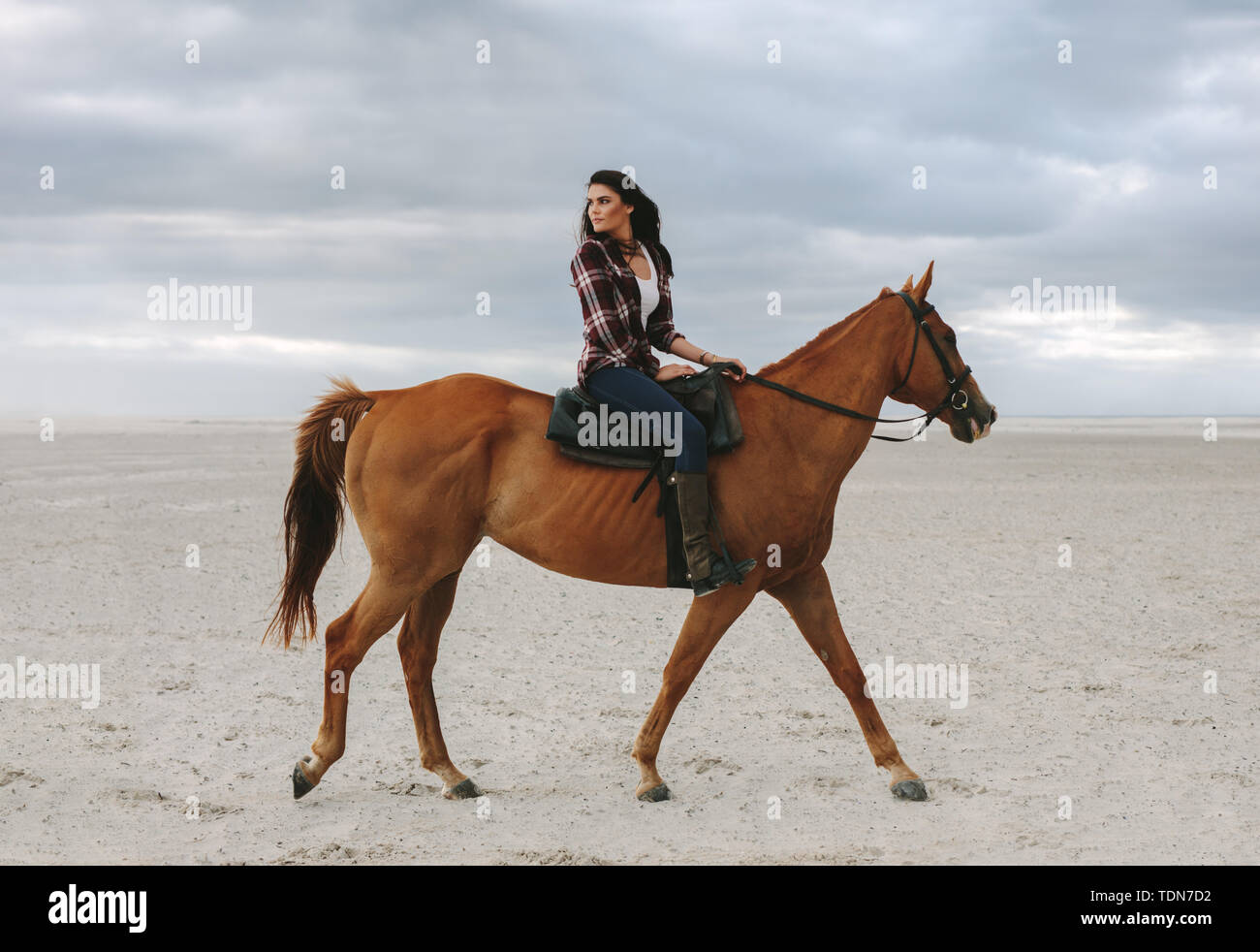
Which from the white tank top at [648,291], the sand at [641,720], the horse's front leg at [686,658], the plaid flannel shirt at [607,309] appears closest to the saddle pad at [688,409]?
the plaid flannel shirt at [607,309]

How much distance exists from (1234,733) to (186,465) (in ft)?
99.5

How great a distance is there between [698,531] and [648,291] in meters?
1.32

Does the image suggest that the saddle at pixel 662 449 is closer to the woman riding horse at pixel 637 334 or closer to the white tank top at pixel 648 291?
the woman riding horse at pixel 637 334

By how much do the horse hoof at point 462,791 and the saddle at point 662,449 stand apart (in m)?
1.60


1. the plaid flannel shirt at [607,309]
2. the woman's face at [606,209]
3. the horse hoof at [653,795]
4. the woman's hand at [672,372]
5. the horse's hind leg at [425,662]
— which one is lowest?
the horse hoof at [653,795]

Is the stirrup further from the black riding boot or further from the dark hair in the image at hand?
the dark hair

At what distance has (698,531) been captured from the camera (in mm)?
5449

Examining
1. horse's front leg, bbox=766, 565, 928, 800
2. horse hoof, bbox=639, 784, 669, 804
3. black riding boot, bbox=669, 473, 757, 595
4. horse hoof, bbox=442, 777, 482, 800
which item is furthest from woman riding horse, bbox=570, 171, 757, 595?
horse hoof, bbox=442, 777, 482, 800

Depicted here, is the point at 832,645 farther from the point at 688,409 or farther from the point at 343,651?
the point at 343,651

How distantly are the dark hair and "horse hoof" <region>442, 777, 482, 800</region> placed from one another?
2.97m

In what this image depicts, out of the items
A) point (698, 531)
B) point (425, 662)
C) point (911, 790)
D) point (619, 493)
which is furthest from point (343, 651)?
point (911, 790)

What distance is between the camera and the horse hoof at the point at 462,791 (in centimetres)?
592

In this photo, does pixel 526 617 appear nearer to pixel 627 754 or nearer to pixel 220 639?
pixel 220 639

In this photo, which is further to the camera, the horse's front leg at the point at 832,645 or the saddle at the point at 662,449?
the horse's front leg at the point at 832,645
